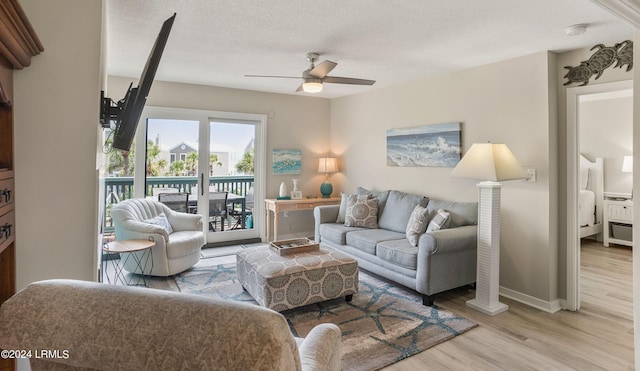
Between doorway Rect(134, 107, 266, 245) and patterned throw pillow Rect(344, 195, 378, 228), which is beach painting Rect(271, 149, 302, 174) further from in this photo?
patterned throw pillow Rect(344, 195, 378, 228)

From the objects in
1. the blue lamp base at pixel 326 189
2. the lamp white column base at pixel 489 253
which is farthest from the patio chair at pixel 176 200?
the lamp white column base at pixel 489 253

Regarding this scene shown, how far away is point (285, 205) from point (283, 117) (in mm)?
1510

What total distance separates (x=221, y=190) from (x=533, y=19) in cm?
440

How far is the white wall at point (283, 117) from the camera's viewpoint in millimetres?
4832

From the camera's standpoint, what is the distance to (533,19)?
8.13 ft

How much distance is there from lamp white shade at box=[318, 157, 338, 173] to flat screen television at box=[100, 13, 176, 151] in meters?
4.08

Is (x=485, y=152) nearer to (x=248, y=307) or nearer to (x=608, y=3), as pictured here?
(x=608, y=3)

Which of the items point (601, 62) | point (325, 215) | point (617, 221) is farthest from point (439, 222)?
point (617, 221)

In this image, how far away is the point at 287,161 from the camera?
566 centimetres

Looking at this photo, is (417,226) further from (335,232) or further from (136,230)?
(136,230)

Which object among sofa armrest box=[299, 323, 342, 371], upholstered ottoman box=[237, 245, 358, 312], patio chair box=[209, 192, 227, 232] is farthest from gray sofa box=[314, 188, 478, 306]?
sofa armrest box=[299, 323, 342, 371]

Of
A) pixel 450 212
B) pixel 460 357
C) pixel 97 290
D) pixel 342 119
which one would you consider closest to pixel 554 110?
pixel 450 212

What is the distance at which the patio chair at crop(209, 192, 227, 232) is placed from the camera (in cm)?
518

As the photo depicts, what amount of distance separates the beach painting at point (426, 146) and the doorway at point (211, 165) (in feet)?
6.94
